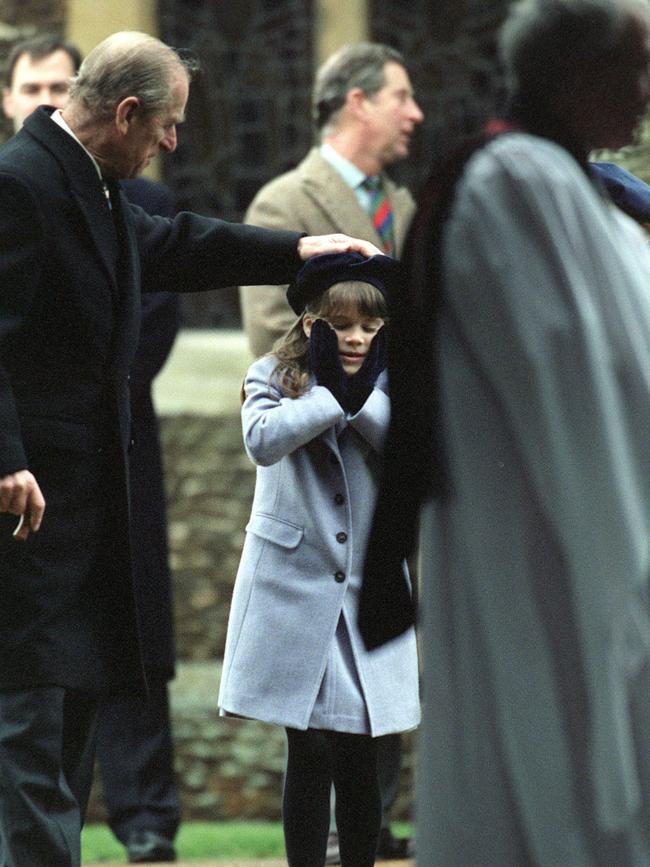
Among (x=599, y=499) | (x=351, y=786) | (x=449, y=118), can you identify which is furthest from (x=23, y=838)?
(x=449, y=118)

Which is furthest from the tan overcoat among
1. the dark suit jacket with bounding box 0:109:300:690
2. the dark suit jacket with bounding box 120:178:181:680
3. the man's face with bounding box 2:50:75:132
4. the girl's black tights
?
the girl's black tights

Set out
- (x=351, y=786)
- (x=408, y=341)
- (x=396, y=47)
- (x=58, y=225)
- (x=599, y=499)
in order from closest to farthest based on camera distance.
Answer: (x=599, y=499) < (x=408, y=341) < (x=58, y=225) < (x=351, y=786) < (x=396, y=47)

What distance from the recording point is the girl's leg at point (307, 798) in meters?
5.18

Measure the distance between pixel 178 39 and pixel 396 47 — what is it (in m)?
0.82

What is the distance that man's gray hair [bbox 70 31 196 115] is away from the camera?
4898 mm

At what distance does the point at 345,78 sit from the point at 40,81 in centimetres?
90

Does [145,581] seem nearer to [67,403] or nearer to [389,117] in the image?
[389,117]

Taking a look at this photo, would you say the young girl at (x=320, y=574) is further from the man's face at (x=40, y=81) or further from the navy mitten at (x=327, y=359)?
the man's face at (x=40, y=81)

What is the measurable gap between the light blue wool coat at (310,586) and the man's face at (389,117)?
5.49 feet

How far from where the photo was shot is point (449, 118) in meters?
8.88

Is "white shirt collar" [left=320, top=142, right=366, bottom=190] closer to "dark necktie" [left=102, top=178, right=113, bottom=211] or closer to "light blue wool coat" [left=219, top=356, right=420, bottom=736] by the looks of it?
"light blue wool coat" [left=219, top=356, right=420, bottom=736]

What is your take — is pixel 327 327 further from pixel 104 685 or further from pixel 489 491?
pixel 489 491

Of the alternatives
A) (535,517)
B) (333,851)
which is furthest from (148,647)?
(535,517)

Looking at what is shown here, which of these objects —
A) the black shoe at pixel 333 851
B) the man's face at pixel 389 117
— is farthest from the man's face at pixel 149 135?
the black shoe at pixel 333 851
